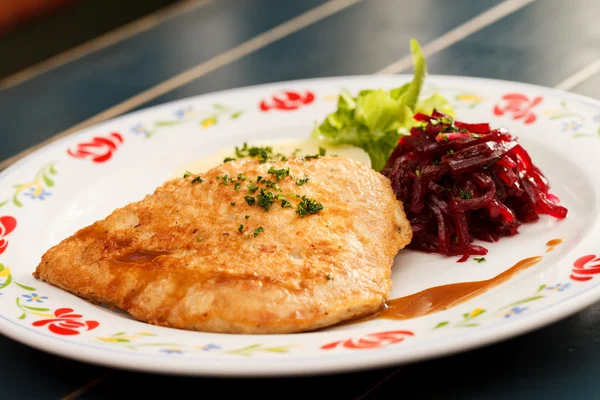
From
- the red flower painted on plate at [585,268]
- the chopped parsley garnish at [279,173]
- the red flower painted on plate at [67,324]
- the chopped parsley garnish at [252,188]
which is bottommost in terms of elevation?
the red flower painted on plate at [585,268]

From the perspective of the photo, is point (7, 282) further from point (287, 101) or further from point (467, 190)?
point (287, 101)

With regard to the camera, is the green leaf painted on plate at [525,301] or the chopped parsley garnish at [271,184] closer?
the green leaf painted on plate at [525,301]

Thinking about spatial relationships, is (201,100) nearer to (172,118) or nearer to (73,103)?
(172,118)

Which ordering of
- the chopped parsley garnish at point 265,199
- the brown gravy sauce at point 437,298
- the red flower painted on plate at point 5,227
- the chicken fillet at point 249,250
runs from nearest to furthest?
the chicken fillet at point 249,250, the brown gravy sauce at point 437,298, the chopped parsley garnish at point 265,199, the red flower painted on plate at point 5,227

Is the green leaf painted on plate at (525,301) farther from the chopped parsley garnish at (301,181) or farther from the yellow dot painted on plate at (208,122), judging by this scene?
the yellow dot painted on plate at (208,122)

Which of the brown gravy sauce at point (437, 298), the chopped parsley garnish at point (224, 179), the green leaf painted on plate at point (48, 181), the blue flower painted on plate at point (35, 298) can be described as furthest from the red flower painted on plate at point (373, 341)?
the green leaf painted on plate at point (48, 181)

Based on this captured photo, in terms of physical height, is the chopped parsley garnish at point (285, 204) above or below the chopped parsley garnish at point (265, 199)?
below

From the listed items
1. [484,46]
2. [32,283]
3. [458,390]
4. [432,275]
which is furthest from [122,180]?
[484,46]

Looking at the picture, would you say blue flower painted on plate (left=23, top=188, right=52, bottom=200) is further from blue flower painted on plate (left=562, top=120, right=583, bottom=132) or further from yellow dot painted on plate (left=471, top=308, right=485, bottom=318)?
blue flower painted on plate (left=562, top=120, right=583, bottom=132)
